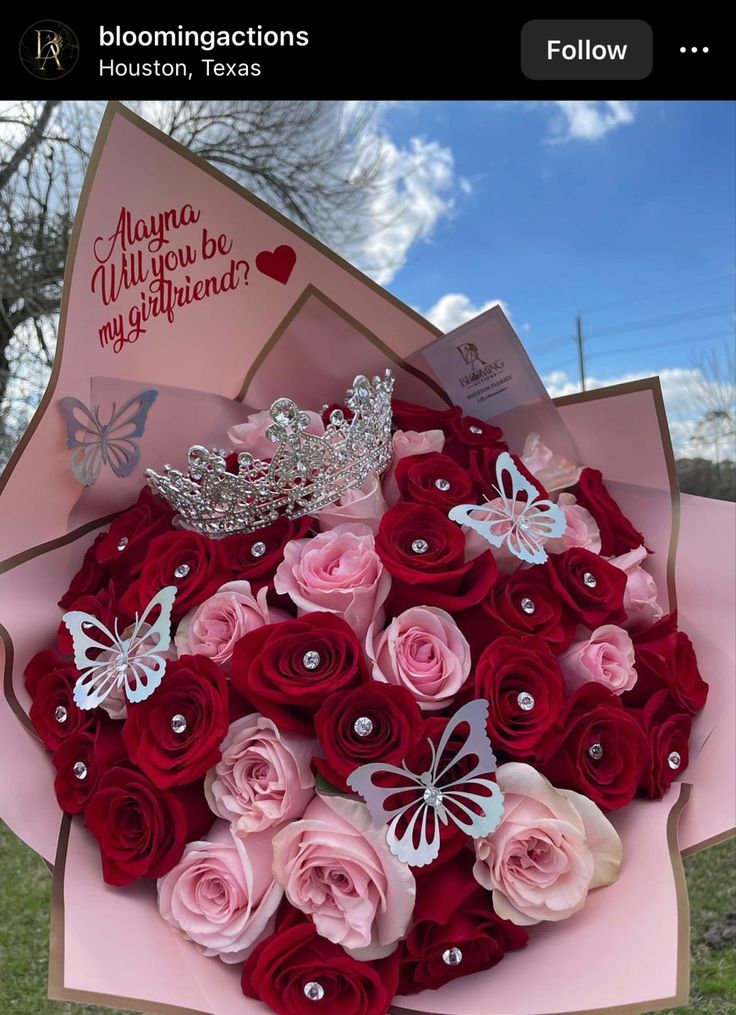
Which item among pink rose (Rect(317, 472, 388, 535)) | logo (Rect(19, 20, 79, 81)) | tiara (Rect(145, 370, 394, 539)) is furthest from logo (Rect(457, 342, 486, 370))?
logo (Rect(19, 20, 79, 81))

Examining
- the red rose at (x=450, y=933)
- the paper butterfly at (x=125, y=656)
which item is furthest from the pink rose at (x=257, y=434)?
the red rose at (x=450, y=933)

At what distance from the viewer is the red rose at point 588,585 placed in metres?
1.10

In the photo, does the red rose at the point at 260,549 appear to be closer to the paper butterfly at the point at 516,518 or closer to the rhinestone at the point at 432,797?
the paper butterfly at the point at 516,518

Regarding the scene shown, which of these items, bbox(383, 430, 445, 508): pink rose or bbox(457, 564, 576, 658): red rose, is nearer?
bbox(457, 564, 576, 658): red rose

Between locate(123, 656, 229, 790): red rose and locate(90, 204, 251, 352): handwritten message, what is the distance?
50 centimetres

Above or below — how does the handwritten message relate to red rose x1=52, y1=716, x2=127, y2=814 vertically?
above

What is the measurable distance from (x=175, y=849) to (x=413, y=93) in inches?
58.2

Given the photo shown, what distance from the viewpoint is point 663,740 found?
3.59ft

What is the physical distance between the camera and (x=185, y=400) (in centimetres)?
127

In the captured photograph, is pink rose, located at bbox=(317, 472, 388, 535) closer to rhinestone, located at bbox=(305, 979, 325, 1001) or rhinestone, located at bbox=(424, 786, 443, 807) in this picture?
rhinestone, located at bbox=(424, 786, 443, 807)

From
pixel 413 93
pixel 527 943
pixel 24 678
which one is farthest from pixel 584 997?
pixel 413 93

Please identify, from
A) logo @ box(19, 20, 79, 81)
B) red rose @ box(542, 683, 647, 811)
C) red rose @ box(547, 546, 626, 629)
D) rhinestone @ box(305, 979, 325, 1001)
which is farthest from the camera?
logo @ box(19, 20, 79, 81)

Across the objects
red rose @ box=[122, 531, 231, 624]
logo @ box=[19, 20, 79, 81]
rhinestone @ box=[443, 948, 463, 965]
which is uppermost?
logo @ box=[19, 20, 79, 81]

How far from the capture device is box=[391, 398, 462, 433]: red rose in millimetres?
1304
